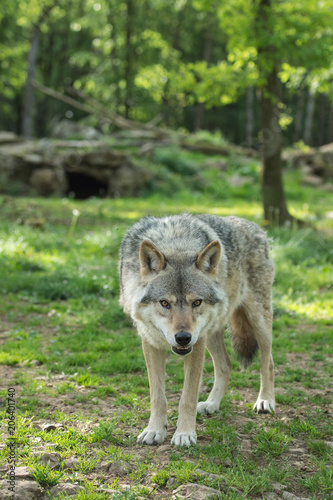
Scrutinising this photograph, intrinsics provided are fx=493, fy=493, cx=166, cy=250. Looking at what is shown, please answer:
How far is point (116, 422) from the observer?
415cm

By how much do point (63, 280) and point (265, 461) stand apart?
16.4 ft

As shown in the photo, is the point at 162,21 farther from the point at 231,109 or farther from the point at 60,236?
the point at 60,236

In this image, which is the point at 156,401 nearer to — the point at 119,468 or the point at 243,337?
the point at 119,468

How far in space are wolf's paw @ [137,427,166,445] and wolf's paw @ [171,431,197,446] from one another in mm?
108

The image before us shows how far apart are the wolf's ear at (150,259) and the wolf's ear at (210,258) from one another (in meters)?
0.30

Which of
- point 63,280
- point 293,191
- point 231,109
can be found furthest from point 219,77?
point 231,109

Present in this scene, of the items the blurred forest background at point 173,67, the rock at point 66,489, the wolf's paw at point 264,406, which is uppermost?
the blurred forest background at point 173,67

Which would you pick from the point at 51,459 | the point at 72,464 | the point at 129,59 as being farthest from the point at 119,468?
the point at 129,59

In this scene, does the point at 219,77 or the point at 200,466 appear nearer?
the point at 200,466

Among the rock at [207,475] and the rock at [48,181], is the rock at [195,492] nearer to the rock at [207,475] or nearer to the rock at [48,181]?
the rock at [207,475]

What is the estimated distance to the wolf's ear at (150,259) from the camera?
12.6 feet

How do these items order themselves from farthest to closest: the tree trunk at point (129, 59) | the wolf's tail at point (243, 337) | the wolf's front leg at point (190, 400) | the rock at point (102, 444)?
the tree trunk at point (129, 59) → the wolf's tail at point (243, 337) → the wolf's front leg at point (190, 400) → the rock at point (102, 444)

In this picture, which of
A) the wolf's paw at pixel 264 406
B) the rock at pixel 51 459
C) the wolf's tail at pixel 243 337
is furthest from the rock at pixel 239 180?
the rock at pixel 51 459

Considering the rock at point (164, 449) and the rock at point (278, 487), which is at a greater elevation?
the rock at point (278, 487)
